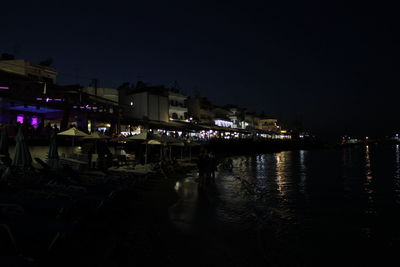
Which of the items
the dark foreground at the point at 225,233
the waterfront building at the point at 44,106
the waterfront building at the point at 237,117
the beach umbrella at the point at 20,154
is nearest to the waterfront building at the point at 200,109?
the waterfront building at the point at 237,117

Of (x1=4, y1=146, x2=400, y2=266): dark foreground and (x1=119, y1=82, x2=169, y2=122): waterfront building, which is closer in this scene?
(x1=4, y1=146, x2=400, y2=266): dark foreground

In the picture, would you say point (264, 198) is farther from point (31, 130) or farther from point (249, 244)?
point (31, 130)

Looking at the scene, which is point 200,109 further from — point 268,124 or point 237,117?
point 268,124

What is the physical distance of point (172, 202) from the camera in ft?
35.5

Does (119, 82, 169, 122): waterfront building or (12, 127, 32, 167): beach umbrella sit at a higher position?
(119, 82, 169, 122): waterfront building

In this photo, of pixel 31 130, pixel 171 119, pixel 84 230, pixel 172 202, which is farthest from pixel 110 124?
pixel 84 230

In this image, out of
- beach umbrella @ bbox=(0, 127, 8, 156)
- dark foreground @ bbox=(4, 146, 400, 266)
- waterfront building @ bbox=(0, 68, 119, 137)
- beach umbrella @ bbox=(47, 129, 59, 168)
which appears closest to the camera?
dark foreground @ bbox=(4, 146, 400, 266)

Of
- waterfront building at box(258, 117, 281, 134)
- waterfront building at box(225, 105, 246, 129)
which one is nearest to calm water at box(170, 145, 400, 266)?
waterfront building at box(225, 105, 246, 129)

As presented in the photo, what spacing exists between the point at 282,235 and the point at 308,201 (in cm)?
578

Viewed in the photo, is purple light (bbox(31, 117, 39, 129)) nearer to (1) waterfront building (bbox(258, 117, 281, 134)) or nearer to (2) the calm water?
(2) the calm water

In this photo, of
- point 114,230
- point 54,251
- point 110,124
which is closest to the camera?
point 54,251

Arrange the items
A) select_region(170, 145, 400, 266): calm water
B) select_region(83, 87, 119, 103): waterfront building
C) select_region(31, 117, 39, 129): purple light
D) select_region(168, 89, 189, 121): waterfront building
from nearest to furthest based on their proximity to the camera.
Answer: select_region(170, 145, 400, 266): calm water < select_region(31, 117, 39, 129): purple light < select_region(83, 87, 119, 103): waterfront building < select_region(168, 89, 189, 121): waterfront building

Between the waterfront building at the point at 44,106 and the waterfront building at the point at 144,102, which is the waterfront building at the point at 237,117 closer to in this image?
the waterfront building at the point at 144,102

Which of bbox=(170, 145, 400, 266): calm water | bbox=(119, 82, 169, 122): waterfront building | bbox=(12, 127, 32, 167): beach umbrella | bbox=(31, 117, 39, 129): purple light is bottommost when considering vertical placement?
bbox=(170, 145, 400, 266): calm water
